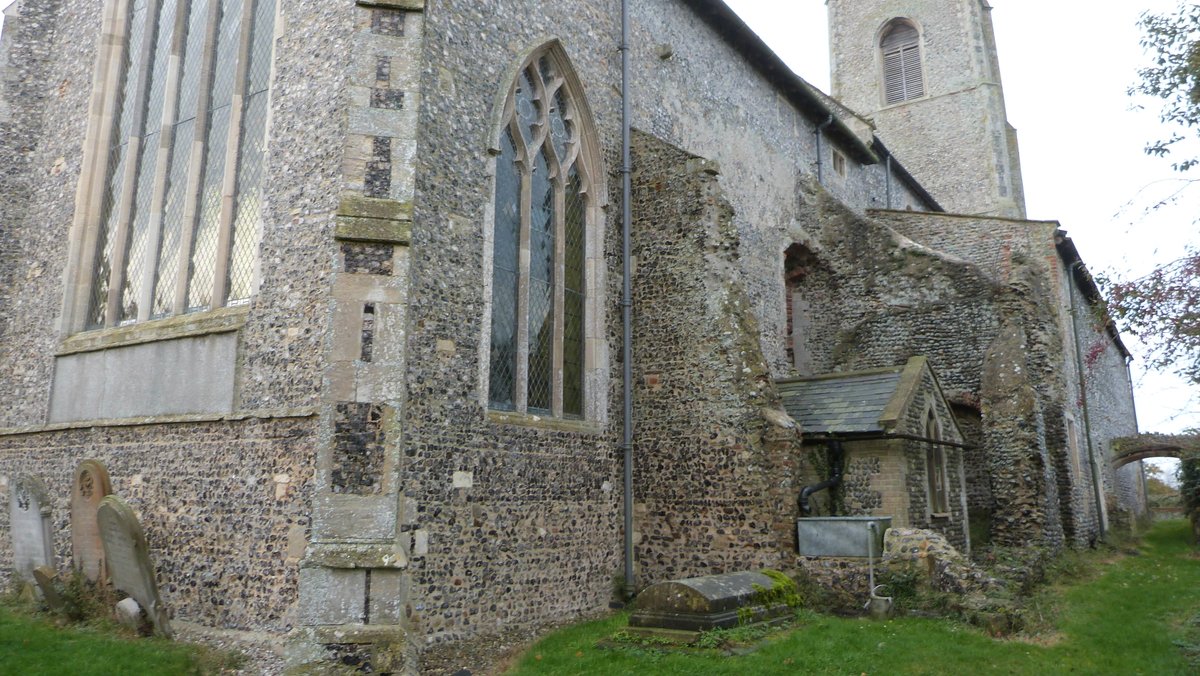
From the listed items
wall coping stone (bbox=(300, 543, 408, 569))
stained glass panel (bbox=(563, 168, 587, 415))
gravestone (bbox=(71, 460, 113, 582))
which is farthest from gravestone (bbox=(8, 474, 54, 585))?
stained glass panel (bbox=(563, 168, 587, 415))

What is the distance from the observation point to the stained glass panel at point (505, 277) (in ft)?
32.8

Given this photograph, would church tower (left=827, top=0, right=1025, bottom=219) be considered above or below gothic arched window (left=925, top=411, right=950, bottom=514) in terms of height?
above

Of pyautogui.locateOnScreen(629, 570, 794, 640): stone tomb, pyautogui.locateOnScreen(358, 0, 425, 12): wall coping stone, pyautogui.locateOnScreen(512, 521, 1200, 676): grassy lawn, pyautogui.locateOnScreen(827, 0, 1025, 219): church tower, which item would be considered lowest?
pyautogui.locateOnScreen(512, 521, 1200, 676): grassy lawn

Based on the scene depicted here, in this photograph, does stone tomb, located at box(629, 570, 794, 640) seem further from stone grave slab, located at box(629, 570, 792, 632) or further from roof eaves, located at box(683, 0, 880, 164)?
roof eaves, located at box(683, 0, 880, 164)

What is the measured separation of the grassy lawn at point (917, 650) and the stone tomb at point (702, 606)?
0.36m

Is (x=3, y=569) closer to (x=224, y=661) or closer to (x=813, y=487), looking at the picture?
(x=224, y=661)

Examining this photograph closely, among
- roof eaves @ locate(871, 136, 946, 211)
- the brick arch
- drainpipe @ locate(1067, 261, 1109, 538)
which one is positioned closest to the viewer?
drainpipe @ locate(1067, 261, 1109, 538)

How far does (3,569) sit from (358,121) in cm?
797

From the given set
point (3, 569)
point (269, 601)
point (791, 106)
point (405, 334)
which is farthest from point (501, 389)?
point (791, 106)

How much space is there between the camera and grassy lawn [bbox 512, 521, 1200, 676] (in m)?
7.54

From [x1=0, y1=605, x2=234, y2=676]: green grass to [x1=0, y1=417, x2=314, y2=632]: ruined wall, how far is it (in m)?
0.48

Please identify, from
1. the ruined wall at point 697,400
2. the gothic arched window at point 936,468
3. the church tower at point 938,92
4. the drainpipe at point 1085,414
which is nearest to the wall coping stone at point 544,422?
the ruined wall at point 697,400

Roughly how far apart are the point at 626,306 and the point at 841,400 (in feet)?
12.1

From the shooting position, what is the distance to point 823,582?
10180 mm
